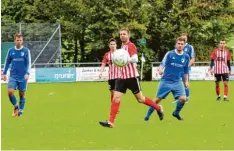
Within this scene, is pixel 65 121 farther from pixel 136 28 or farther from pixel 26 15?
pixel 26 15

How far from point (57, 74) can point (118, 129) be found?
25.0 meters

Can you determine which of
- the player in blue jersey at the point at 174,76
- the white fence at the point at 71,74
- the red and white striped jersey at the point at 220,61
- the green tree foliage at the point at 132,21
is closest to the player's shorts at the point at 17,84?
the player in blue jersey at the point at 174,76

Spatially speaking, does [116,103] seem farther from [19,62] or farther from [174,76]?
[19,62]

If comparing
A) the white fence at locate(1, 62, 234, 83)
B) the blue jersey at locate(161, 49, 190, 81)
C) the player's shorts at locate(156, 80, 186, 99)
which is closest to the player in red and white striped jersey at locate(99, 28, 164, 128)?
the player's shorts at locate(156, 80, 186, 99)

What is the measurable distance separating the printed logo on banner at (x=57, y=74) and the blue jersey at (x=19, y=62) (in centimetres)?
2133

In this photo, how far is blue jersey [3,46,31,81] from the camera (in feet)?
51.6

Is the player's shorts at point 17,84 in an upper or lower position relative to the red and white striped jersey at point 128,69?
lower

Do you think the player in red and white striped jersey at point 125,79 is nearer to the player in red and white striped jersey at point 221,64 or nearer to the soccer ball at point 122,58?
the soccer ball at point 122,58

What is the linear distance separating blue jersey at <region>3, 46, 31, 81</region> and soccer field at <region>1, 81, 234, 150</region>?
1069 millimetres

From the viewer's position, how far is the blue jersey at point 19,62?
15727 millimetres

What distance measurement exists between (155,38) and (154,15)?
163cm

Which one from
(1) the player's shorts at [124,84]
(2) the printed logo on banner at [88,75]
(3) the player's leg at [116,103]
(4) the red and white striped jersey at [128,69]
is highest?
(4) the red and white striped jersey at [128,69]

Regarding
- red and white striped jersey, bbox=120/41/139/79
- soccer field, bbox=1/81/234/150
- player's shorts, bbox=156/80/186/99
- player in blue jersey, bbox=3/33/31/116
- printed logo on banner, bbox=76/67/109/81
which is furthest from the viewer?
printed logo on banner, bbox=76/67/109/81

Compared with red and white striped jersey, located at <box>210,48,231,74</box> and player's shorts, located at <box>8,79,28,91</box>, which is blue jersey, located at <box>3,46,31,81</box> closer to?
player's shorts, located at <box>8,79,28,91</box>
